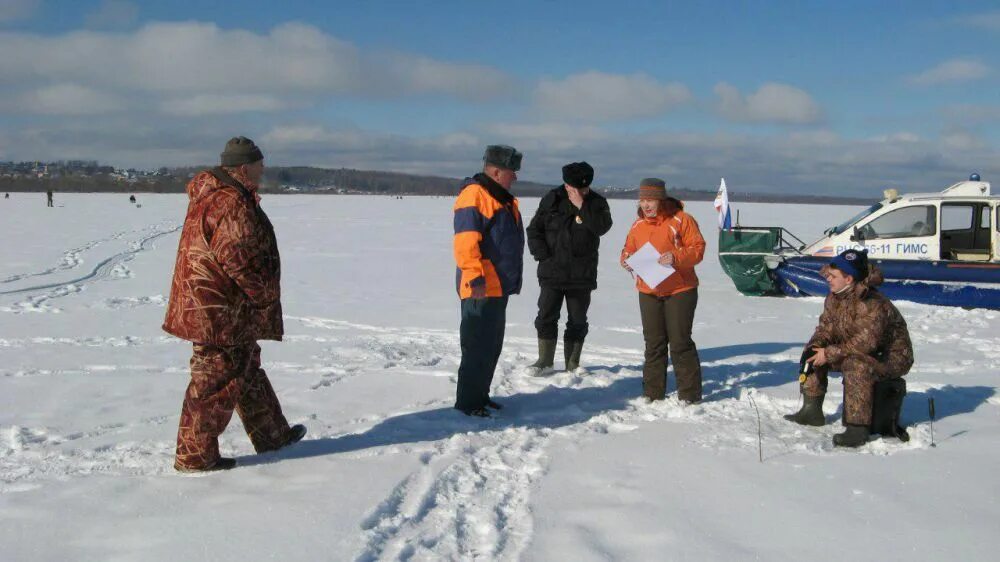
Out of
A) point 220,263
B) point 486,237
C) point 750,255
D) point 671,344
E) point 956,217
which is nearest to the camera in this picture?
point 220,263

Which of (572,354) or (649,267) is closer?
(649,267)

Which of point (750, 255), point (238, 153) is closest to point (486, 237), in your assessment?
point (238, 153)

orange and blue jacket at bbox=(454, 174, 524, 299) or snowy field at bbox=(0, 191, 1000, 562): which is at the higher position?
orange and blue jacket at bbox=(454, 174, 524, 299)

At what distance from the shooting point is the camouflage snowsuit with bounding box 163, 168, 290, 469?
358 centimetres

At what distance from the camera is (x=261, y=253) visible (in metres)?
3.63

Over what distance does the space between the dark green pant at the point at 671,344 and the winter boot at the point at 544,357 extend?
100 cm

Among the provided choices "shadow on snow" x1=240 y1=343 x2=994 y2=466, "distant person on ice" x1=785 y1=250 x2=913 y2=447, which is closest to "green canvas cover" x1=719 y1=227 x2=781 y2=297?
"shadow on snow" x1=240 y1=343 x2=994 y2=466

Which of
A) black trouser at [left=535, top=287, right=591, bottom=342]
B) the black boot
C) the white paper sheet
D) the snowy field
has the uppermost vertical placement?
the white paper sheet

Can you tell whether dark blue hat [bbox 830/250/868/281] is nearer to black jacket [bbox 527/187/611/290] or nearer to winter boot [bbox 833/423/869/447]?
winter boot [bbox 833/423/869/447]

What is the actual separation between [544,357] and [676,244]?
1.58m

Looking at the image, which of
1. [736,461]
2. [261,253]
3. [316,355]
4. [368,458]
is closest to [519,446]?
[368,458]

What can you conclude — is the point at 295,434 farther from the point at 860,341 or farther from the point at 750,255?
the point at 750,255

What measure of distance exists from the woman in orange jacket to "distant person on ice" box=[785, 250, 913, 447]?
88cm

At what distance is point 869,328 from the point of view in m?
4.42
